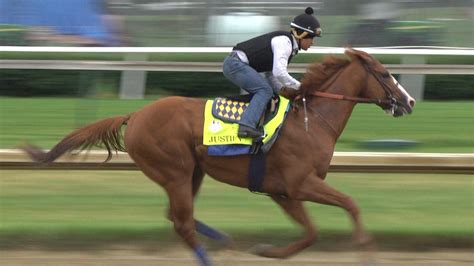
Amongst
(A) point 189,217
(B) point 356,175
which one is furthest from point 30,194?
(B) point 356,175

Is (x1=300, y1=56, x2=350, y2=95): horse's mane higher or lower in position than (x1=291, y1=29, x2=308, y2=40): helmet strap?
lower

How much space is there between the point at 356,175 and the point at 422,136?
1.88m

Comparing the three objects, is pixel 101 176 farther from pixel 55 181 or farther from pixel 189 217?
pixel 189 217

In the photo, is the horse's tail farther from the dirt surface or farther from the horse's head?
the horse's head

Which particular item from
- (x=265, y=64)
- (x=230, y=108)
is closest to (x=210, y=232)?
(x=230, y=108)

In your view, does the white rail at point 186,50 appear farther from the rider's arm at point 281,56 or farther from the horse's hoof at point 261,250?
the horse's hoof at point 261,250

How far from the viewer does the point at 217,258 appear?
287 inches

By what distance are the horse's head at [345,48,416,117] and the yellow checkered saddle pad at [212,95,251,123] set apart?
0.86m

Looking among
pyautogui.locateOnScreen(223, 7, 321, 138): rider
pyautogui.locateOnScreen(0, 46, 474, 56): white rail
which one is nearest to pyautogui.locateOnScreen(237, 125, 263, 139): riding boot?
pyautogui.locateOnScreen(223, 7, 321, 138): rider

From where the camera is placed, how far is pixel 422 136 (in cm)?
1123

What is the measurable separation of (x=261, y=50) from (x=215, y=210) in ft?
6.30

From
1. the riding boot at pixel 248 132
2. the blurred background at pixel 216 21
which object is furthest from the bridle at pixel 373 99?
the blurred background at pixel 216 21

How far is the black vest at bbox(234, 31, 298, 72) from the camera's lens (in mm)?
6887

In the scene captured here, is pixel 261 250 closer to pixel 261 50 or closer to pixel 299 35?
pixel 261 50
